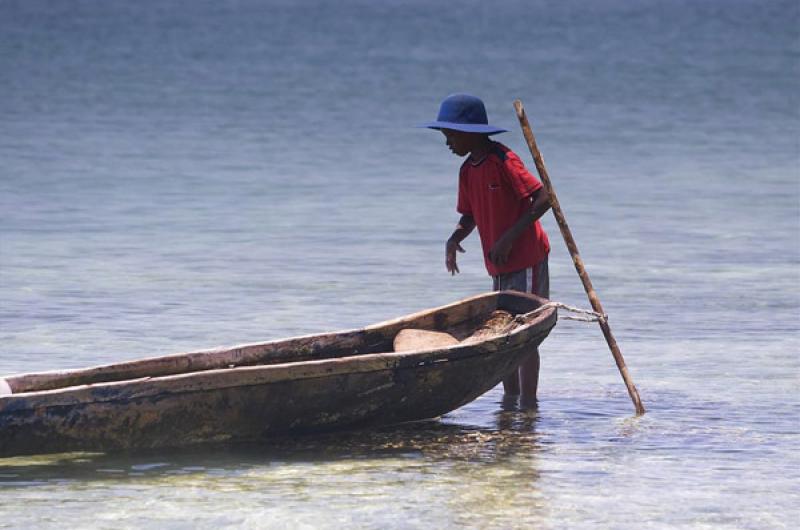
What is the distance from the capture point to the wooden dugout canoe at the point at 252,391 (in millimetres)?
7121

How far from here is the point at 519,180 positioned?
8031 mm

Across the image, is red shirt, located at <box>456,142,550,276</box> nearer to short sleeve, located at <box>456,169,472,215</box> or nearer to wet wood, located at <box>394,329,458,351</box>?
short sleeve, located at <box>456,169,472,215</box>

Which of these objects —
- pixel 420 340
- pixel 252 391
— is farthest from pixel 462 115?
pixel 252 391

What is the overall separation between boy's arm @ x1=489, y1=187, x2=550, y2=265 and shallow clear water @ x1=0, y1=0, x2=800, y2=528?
0.77 meters

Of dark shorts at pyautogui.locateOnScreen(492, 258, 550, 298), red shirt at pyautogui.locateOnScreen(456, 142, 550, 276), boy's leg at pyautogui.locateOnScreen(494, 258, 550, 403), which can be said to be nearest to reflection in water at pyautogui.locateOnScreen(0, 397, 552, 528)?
boy's leg at pyautogui.locateOnScreen(494, 258, 550, 403)

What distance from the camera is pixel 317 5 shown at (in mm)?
88562

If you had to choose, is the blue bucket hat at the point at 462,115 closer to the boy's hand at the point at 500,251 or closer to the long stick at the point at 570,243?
the long stick at the point at 570,243

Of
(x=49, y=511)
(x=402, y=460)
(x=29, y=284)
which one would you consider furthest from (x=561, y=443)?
(x=29, y=284)

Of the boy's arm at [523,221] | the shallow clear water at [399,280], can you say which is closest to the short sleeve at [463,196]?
the boy's arm at [523,221]

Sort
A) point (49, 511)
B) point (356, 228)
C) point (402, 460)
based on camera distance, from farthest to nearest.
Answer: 1. point (356, 228)
2. point (402, 460)
3. point (49, 511)

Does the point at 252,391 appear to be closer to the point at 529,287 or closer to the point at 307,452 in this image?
the point at 307,452

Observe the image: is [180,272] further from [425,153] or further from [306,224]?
[425,153]

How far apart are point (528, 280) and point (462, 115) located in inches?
33.7

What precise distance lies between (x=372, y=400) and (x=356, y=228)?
8952mm
